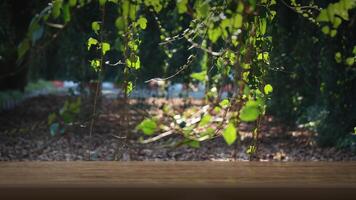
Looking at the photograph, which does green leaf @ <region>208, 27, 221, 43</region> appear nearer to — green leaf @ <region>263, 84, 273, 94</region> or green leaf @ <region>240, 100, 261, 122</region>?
green leaf @ <region>240, 100, 261, 122</region>

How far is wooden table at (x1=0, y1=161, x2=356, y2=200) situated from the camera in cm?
113

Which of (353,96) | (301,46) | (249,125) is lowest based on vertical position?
(249,125)

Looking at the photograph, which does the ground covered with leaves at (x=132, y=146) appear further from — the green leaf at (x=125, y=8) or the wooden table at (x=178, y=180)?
the green leaf at (x=125, y=8)

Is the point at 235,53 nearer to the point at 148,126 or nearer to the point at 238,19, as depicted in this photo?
the point at 238,19

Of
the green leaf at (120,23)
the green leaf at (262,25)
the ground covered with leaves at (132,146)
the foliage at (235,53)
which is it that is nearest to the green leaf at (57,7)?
the foliage at (235,53)

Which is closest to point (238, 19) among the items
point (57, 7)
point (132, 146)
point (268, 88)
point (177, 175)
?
point (57, 7)

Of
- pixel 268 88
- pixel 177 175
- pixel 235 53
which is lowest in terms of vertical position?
pixel 177 175

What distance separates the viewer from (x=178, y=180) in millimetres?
1305

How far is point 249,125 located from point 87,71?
302 centimetres

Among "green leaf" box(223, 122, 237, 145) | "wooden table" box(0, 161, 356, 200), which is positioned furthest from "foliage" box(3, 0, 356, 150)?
"wooden table" box(0, 161, 356, 200)

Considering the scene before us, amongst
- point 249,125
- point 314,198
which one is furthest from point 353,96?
point 314,198

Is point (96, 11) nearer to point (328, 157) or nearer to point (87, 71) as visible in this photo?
point (87, 71)

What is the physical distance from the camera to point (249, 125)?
34.1 feet

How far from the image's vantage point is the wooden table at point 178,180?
1.13 m
